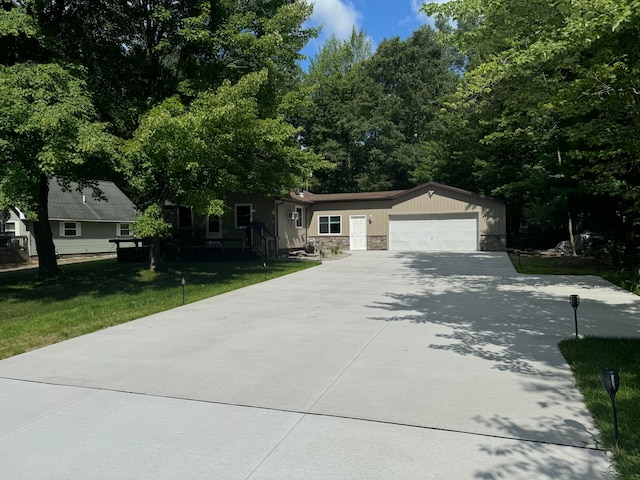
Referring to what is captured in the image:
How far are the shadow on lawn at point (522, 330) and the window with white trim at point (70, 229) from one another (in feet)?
71.4

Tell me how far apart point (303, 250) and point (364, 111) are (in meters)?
18.9

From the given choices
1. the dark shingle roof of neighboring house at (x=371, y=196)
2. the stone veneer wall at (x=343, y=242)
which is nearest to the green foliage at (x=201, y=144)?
the dark shingle roof of neighboring house at (x=371, y=196)

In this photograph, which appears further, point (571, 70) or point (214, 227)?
point (214, 227)

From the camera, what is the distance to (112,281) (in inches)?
535

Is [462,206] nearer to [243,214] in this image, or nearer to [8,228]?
[243,214]

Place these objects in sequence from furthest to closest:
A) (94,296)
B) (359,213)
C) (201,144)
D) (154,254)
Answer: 1. (359,213)
2. (154,254)
3. (94,296)
4. (201,144)

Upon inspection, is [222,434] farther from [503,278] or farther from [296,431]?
[503,278]

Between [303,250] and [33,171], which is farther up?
[33,171]

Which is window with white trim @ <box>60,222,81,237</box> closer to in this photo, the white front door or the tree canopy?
the tree canopy

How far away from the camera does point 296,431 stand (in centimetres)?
348

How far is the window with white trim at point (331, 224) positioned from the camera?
27484mm

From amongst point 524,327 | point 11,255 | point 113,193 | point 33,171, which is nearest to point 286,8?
point 33,171

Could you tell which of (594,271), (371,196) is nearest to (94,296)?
(594,271)

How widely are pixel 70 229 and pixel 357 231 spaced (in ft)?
57.4
